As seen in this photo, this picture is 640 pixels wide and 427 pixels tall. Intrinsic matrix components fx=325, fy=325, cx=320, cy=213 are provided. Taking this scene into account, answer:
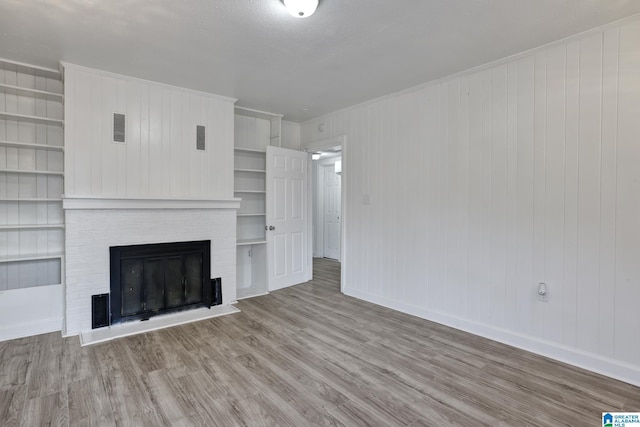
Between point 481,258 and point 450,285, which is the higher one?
point 481,258

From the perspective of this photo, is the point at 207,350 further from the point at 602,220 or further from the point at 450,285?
the point at 602,220

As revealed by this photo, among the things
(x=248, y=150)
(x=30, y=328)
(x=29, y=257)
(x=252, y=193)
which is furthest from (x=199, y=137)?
(x=30, y=328)

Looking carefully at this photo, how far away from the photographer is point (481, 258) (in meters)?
3.25

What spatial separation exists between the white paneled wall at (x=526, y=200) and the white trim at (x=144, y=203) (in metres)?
2.08

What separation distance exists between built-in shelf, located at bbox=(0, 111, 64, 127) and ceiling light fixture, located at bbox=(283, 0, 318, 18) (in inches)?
104

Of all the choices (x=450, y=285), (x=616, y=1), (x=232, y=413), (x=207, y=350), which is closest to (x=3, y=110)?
(x=207, y=350)

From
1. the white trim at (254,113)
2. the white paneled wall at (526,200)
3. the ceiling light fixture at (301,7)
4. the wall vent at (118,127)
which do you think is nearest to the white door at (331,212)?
the white trim at (254,113)

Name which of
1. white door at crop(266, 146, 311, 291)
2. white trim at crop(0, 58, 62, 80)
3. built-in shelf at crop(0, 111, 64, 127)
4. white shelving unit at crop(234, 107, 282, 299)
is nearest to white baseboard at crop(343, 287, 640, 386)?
white door at crop(266, 146, 311, 291)

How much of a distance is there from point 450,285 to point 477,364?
0.96 m

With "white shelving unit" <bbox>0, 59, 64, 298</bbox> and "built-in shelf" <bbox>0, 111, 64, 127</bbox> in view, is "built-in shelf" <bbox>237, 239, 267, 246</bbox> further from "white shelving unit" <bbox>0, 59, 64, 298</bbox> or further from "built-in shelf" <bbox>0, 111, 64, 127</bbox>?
"built-in shelf" <bbox>0, 111, 64, 127</bbox>

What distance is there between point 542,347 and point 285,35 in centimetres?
342

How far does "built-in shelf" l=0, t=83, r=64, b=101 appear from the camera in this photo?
3098 mm

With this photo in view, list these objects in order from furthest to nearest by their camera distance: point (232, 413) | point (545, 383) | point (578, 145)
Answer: point (578, 145)
point (545, 383)
point (232, 413)

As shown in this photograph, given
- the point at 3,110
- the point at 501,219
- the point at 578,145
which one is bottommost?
the point at 501,219
